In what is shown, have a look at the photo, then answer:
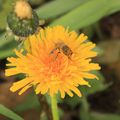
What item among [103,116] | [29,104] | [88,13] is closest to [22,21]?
[88,13]

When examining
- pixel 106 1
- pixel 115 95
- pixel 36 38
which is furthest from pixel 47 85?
pixel 115 95

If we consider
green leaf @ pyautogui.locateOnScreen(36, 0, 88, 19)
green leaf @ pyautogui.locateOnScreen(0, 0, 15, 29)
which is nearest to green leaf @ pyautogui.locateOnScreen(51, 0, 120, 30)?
green leaf @ pyautogui.locateOnScreen(36, 0, 88, 19)

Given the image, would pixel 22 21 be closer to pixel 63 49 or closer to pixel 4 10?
pixel 63 49

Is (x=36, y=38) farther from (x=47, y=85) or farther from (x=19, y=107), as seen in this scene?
(x=19, y=107)

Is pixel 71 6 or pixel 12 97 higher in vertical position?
pixel 71 6

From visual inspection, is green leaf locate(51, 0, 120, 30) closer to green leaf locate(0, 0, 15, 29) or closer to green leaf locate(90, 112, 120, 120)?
green leaf locate(0, 0, 15, 29)

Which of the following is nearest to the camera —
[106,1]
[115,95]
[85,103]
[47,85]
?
[47,85]

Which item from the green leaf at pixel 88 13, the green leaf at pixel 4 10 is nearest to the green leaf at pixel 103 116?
the green leaf at pixel 88 13
